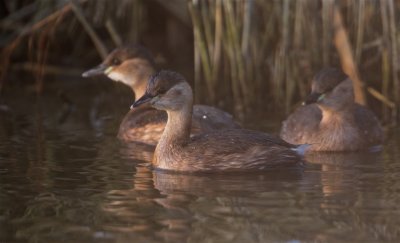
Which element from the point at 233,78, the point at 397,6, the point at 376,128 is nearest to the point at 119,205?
the point at 376,128

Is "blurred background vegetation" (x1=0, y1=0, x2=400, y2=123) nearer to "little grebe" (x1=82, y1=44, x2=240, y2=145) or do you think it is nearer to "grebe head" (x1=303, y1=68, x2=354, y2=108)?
"little grebe" (x1=82, y1=44, x2=240, y2=145)

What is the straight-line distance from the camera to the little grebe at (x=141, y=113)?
29.5 feet

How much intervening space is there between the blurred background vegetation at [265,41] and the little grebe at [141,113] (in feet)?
1.87

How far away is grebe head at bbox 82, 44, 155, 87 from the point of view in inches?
412

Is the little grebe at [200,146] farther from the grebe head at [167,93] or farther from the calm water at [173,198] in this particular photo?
the calm water at [173,198]

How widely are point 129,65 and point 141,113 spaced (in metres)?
0.91

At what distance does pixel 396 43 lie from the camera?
9.73 m

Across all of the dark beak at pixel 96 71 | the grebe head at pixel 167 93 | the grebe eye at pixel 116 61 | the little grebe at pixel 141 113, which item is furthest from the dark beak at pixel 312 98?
the dark beak at pixel 96 71

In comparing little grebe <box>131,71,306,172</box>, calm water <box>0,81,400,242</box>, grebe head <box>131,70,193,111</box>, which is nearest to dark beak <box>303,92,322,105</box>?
calm water <box>0,81,400,242</box>

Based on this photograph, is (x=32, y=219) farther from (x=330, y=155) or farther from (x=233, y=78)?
(x=233, y=78)

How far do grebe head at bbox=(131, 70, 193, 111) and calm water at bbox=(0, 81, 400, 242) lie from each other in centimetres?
52

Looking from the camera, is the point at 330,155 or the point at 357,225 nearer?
the point at 357,225

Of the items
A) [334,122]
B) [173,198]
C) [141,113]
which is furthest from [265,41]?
[173,198]

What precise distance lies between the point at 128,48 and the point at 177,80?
255 centimetres
